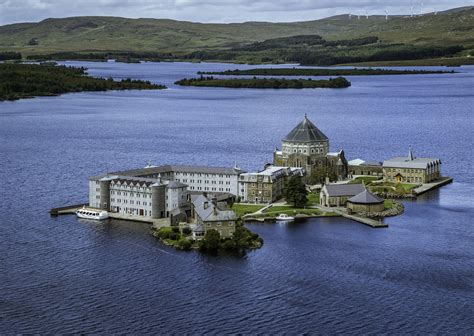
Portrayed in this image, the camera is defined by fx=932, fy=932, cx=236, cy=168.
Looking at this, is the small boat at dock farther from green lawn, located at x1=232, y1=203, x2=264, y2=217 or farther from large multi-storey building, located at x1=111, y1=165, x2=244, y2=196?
large multi-storey building, located at x1=111, y1=165, x2=244, y2=196

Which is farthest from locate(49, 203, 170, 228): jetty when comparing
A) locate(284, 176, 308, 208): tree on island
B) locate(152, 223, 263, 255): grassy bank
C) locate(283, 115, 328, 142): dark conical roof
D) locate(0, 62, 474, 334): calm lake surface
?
locate(283, 115, 328, 142): dark conical roof

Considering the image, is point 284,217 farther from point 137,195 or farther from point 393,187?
point 393,187

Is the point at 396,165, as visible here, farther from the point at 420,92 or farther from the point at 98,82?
the point at 98,82

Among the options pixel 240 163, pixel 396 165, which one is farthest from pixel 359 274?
pixel 240 163

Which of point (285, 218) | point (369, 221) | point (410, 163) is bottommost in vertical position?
point (369, 221)

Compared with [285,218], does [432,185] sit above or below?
above

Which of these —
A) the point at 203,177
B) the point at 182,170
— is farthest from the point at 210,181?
the point at 182,170
